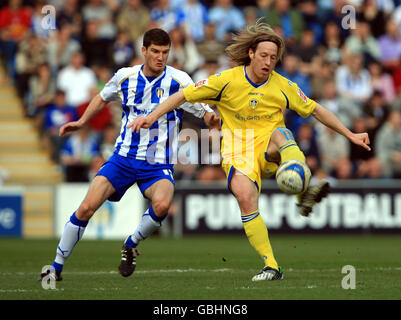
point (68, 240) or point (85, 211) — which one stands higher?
point (85, 211)

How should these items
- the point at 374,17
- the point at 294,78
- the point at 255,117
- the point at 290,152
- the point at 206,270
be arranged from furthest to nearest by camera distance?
the point at 374,17 → the point at 294,78 → the point at 206,270 → the point at 255,117 → the point at 290,152

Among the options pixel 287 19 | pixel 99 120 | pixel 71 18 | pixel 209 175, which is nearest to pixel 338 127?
pixel 209 175

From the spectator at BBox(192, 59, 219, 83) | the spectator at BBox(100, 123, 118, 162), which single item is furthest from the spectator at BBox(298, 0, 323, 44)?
the spectator at BBox(100, 123, 118, 162)

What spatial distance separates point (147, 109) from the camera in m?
9.48

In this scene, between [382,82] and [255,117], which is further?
[382,82]

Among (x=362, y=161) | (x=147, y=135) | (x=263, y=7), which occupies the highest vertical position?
(x=263, y=7)

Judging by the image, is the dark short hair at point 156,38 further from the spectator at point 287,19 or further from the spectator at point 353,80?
the spectator at point 287,19

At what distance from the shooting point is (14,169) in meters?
20.6

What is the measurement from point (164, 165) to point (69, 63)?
36.6 ft

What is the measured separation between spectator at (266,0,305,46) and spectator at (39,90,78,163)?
4.93 meters

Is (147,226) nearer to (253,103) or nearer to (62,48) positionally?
(253,103)

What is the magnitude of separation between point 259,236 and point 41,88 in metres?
11.9

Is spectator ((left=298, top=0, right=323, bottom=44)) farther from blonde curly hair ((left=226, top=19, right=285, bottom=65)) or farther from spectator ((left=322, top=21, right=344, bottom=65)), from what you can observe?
blonde curly hair ((left=226, top=19, right=285, bottom=65))
